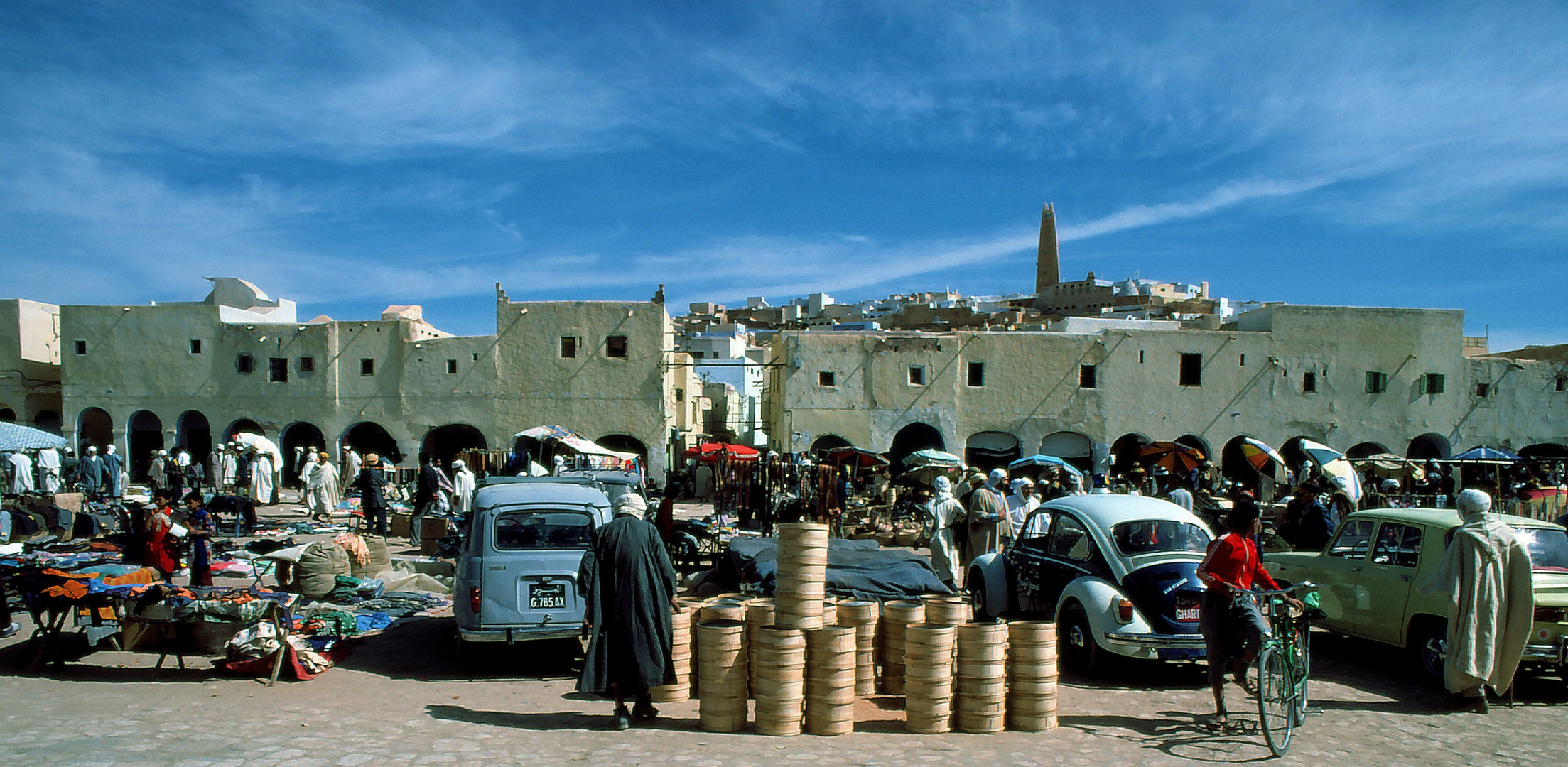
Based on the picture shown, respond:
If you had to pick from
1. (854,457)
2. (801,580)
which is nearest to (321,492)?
(854,457)

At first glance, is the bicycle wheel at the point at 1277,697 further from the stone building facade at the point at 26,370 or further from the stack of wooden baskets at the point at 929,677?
the stone building facade at the point at 26,370

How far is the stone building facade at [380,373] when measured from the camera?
29.8 m

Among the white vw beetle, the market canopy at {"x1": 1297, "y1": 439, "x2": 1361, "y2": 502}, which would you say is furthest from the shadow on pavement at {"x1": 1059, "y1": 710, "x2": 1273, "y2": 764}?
the market canopy at {"x1": 1297, "y1": 439, "x2": 1361, "y2": 502}

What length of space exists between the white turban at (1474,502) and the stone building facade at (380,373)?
81.5 feet

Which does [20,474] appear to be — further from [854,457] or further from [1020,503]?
[1020,503]

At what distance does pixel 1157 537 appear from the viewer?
303 inches

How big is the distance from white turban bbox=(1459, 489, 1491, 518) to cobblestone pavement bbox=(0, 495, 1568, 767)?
145cm

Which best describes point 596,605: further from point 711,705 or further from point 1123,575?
point 1123,575

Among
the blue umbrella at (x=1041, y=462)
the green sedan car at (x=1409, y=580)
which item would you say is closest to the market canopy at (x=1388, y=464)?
the blue umbrella at (x=1041, y=462)

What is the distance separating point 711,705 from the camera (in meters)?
5.66

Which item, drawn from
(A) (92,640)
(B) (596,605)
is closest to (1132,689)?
(B) (596,605)

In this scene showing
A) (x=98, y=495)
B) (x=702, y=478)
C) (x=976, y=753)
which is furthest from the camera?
(x=702, y=478)

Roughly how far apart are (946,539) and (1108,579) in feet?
11.4

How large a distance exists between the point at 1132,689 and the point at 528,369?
25.7 meters
